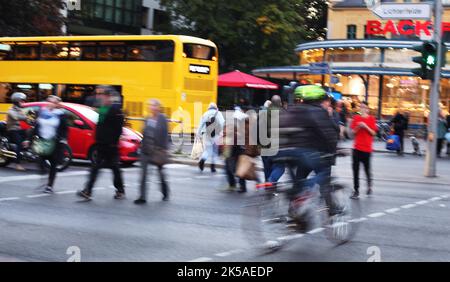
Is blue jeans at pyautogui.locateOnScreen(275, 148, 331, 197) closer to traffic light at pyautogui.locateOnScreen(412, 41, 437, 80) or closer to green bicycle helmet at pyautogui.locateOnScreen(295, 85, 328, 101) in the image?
green bicycle helmet at pyautogui.locateOnScreen(295, 85, 328, 101)

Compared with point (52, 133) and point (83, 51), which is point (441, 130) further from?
point (52, 133)

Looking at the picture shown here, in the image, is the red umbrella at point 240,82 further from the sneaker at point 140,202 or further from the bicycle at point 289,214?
the bicycle at point 289,214

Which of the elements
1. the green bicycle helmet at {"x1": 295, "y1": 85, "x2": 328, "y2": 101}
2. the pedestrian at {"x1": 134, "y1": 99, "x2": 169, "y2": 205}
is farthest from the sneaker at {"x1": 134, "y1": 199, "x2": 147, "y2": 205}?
the green bicycle helmet at {"x1": 295, "y1": 85, "x2": 328, "y2": 101}

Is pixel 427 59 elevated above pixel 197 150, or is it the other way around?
pixel 427 59

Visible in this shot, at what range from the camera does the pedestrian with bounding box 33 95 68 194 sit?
42.3ft

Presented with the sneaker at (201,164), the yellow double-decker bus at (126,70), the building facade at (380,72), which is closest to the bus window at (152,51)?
the yellow double-decker bus at (126,70)

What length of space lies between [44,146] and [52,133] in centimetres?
29

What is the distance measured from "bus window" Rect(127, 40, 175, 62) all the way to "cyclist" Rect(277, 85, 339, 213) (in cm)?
1830

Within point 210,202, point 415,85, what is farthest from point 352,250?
point 415,85

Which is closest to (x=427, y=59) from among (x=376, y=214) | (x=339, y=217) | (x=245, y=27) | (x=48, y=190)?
(x=376, y=214)

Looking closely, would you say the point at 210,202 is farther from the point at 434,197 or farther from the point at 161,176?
the point at 434,197

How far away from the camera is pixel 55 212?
10.5 meters

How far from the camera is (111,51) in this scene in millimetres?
27516

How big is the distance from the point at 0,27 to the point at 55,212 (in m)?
27.0
